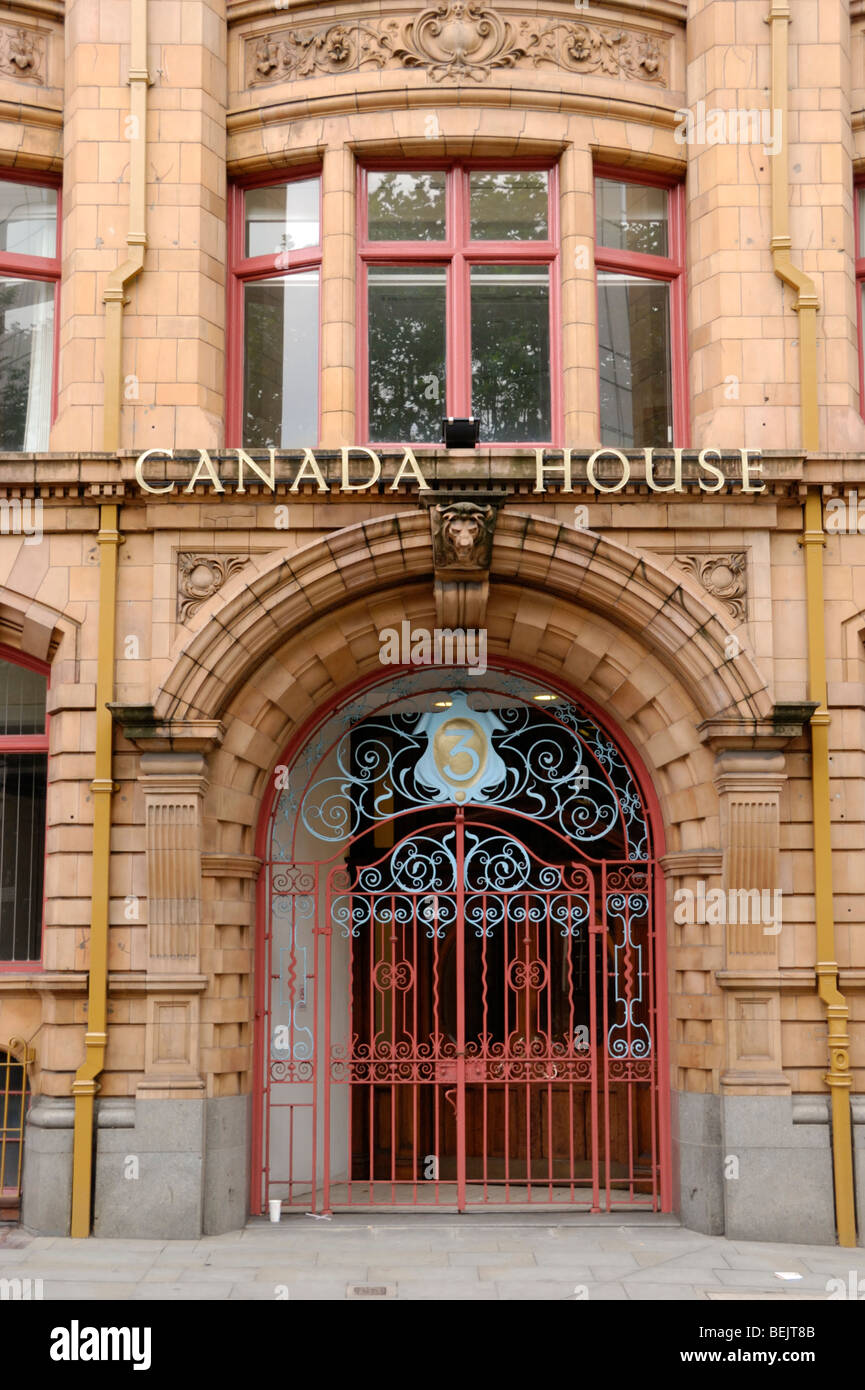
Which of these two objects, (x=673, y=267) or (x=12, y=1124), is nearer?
(x=12, y=1124)

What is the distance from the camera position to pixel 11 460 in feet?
36.0

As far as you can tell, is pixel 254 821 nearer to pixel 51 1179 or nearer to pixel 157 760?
pixel 157 760

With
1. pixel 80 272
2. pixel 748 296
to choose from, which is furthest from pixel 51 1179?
pixel 748 296

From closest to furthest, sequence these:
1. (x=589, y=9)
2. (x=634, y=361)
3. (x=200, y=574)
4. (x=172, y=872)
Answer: (x=172, y=872)
(x=200, y=574)
(x=589, y=9)
(x=634, y=361)

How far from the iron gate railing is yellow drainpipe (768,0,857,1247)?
5.83 metres

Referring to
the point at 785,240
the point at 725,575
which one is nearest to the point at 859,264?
the point at 785,240

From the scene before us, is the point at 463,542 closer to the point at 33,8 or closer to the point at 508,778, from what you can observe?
the point at 508,778

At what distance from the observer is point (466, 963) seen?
12391 millimetres

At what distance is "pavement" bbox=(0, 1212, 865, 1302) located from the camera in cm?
883

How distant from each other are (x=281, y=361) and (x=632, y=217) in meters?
3.07

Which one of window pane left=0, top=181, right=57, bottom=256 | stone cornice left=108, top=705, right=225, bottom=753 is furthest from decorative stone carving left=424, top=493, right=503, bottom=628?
window pane left=0, top=181, right=57, bottom=256

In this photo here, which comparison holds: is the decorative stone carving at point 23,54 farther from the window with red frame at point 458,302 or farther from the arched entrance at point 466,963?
the arched entrance at point 466,963

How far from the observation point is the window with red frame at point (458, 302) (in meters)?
11.6

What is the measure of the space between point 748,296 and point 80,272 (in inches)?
200
